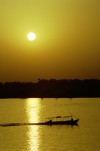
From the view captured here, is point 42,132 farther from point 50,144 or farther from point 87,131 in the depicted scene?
point 50,144

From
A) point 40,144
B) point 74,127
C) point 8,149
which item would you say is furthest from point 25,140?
point 74,127

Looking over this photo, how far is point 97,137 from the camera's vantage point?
8775 centimetres

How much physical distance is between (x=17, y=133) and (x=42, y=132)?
17.8ft

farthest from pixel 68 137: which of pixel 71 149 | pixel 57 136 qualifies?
pixel 71 149

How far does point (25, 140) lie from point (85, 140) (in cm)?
1131

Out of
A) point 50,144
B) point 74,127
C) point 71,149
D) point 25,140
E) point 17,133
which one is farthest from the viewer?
point 74,127

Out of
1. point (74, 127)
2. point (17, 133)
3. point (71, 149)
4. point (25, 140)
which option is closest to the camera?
point (71, 149)

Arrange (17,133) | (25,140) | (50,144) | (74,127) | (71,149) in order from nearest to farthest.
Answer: (71,149)
(50,144)
(25,140)
(17,133)
(74,127)

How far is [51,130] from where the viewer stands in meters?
104

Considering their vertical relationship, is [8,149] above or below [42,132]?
below

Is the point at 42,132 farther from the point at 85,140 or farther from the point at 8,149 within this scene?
the point at 8,149

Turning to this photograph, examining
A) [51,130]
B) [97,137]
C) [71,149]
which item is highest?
[51,130]

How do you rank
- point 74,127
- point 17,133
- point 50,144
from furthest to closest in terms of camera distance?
point 74,127 → point 17,133 → point 50,144

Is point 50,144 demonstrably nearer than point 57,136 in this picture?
Yes
